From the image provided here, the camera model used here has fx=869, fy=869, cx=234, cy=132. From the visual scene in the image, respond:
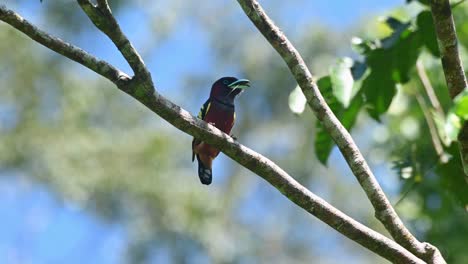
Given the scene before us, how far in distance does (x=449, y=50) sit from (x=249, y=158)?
2.85ft

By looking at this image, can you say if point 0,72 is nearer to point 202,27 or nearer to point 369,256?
point 202,27

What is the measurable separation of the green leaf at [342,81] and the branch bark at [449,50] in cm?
61

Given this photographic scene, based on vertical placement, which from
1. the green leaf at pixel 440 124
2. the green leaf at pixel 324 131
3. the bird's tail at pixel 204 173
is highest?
the bird's tail at pixel 204 173

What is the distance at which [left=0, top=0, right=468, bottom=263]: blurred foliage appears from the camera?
4.35 meters

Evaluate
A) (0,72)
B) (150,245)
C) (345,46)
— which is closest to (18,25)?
(0,72)

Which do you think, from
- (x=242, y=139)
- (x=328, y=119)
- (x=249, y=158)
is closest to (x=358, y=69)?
(x=328, y=119)

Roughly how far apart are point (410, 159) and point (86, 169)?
46.2 feet

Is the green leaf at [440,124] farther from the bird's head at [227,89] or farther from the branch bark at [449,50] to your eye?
the bird's head at [227,89]

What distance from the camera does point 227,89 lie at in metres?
5.75

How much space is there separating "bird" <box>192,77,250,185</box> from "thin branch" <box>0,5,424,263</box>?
209 centimetres

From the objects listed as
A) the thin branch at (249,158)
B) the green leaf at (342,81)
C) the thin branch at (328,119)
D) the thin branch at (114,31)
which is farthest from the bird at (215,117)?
the thin branch at (114,31)

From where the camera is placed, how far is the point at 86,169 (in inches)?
711

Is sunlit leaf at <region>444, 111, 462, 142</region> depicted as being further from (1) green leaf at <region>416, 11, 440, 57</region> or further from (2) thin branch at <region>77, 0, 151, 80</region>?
(1) green leaf at <region>416, 11, 440, 57</region>

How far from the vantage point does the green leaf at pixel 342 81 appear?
3891 mm
